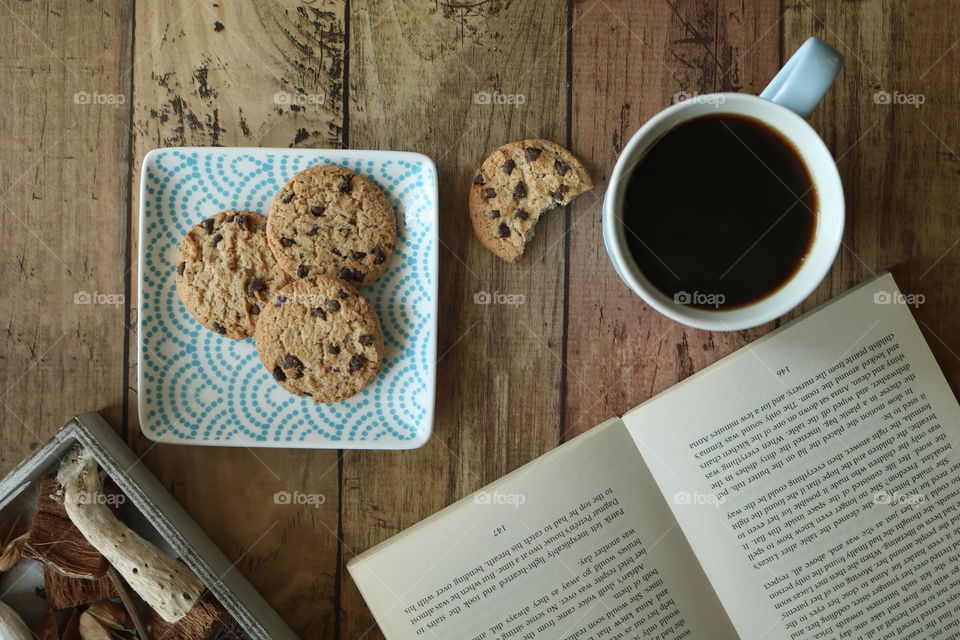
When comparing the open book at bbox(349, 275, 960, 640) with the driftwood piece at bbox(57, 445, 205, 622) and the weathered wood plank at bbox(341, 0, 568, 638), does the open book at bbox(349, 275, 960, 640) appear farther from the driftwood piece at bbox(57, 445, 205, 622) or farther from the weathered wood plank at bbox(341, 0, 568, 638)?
the driftwood piece at bbox(57, 445, 205, 622)

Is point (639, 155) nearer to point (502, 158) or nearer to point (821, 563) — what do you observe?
point (502, 158)

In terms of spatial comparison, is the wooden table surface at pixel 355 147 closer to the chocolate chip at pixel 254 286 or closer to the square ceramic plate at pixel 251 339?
the square ceramic plate at pixel 251 339

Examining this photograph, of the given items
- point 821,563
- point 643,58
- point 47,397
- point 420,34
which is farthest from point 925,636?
point 47,397

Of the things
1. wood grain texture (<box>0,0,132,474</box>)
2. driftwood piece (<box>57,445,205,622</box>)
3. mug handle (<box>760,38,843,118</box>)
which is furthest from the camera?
wood grain texture (<box>0,0,132,474</box>)

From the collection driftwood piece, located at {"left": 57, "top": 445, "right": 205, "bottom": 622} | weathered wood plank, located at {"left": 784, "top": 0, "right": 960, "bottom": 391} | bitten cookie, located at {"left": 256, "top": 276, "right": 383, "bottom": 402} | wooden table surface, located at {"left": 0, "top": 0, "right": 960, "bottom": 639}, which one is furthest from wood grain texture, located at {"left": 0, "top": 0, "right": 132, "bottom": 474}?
weathered wood plank, located at {"left": 784, "top": 0, "right": 960, "bottom": 391}

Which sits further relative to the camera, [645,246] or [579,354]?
[579,354]

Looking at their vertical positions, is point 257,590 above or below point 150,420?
below

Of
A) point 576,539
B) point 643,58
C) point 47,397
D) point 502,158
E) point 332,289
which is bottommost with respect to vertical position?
point 576,539

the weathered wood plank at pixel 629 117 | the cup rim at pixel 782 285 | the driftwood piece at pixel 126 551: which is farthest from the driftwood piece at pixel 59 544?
the cup rim at pixel 782 285
